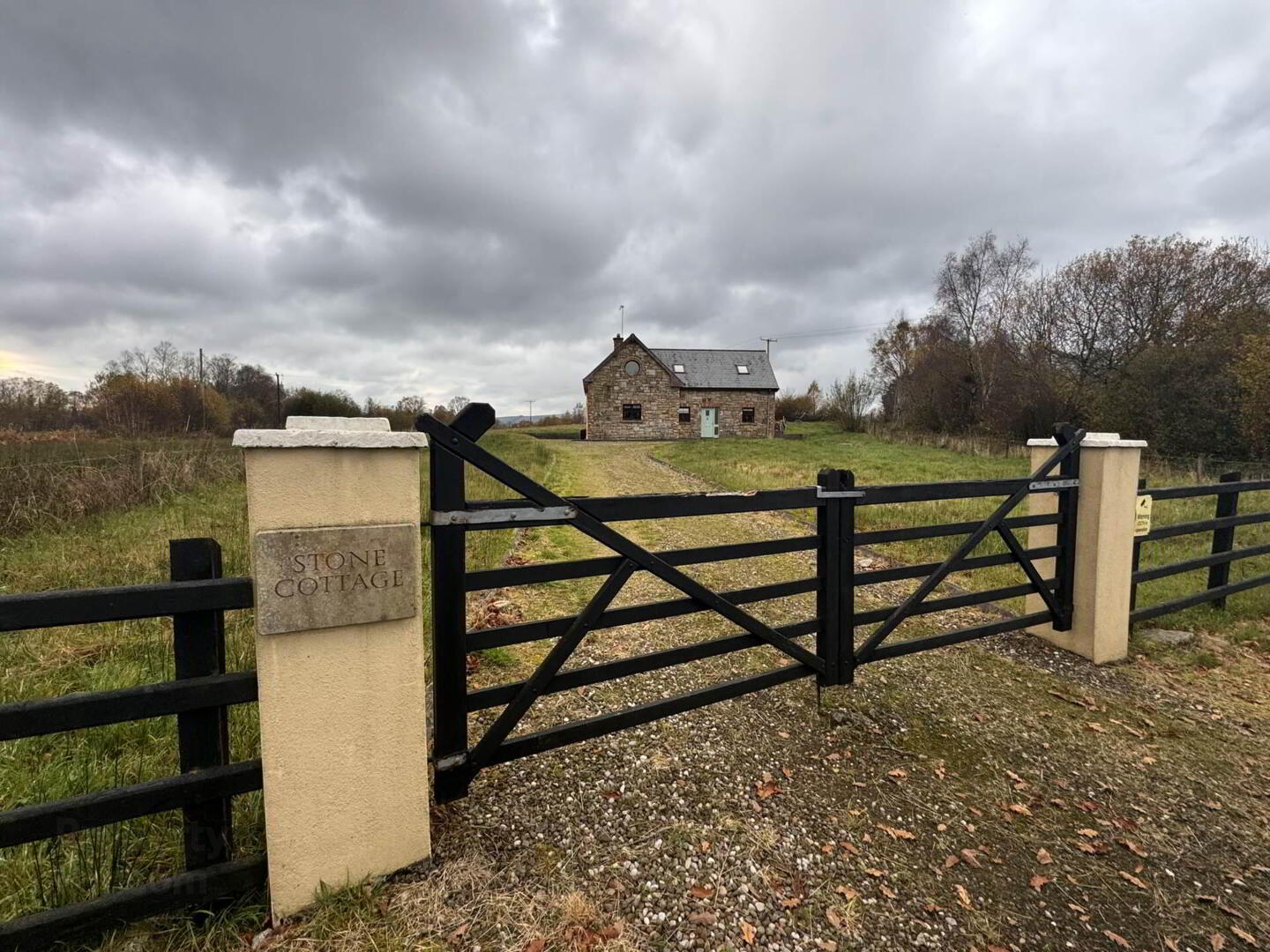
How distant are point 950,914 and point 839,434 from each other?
131 feet

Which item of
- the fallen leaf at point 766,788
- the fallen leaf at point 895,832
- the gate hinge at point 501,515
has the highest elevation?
the gate hinge at point 501,515

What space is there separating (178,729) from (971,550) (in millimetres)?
4699

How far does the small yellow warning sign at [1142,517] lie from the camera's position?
4.72 meters

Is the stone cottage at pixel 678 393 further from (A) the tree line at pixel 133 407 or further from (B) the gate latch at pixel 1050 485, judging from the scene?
(B) the gate latch at pixel 1050 485

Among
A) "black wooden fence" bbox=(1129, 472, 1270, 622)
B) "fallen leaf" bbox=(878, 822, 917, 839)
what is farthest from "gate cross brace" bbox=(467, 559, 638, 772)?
"black wooden fence" bbox=(1129, 472, 1270, 622)

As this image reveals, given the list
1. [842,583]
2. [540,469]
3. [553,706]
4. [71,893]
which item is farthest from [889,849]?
[540,469]

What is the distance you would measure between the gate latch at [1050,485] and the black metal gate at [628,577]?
0.04 feet

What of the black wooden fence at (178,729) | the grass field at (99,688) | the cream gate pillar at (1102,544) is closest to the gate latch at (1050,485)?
the cream gate pillar at (1102,544)

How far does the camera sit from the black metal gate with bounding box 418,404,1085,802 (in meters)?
2.44

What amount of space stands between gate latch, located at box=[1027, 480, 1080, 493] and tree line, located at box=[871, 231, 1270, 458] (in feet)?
51.3

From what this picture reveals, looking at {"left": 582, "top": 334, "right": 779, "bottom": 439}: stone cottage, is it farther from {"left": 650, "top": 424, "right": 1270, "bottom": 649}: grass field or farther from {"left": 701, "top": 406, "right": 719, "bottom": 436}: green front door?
{"left": 650, "top": 424, "right": 1270, "bottom": 649}: grass field

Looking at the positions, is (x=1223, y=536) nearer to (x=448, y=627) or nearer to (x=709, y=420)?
(x=448, y=627)

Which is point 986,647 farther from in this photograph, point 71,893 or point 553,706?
point 71,893

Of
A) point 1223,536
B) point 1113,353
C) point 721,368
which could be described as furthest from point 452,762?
point 721,368
